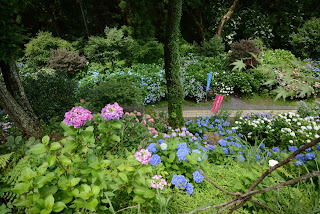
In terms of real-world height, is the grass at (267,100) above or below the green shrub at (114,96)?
below

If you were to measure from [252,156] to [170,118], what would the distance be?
2174mm

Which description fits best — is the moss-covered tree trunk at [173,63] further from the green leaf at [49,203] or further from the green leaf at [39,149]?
the green leaf at [49,203]

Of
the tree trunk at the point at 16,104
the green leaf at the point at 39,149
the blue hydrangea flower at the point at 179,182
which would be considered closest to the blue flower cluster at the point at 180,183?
the blue hydrangea flower at the point at 179,182

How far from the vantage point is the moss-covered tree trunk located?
3454 mm

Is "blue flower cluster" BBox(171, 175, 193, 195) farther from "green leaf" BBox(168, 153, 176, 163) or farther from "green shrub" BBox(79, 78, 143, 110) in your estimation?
"green shrub" BBox(79, 78, 143, 110)

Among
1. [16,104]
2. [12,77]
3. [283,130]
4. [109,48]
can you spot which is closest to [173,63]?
[283,130]

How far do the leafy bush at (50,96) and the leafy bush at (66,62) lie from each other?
2077 mm

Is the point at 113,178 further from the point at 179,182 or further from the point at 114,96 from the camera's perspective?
the point at 114,96

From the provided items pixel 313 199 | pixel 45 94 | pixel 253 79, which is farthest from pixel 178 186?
pixel 253 79

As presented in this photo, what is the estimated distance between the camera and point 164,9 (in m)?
10.3

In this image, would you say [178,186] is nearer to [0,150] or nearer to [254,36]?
[0,150]

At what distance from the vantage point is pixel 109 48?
7586 millimetres

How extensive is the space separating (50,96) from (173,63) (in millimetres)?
3119

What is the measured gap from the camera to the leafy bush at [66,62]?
697 centimetres
